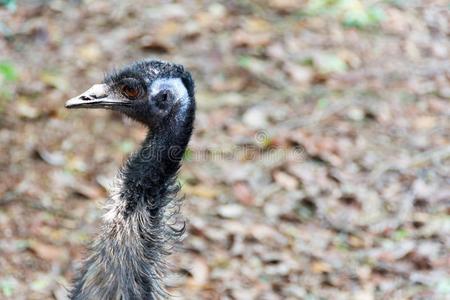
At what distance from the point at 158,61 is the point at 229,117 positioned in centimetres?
322

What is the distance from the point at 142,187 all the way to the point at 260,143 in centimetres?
307

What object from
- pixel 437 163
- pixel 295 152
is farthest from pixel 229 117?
pixel 437 163

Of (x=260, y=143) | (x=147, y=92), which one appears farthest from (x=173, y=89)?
(x=260, y=143)

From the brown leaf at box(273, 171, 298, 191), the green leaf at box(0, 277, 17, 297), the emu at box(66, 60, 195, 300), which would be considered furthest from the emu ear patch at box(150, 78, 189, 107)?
the brown leaf at box(273, 171, 298, 191)

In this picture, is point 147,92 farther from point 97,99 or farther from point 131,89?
point 97,99

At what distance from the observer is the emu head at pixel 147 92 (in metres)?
3.87

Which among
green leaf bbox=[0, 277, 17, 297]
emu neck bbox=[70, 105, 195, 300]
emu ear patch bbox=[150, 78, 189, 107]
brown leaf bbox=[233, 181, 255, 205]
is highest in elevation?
emu ear patch bbox=[150, 78, 189, 107]

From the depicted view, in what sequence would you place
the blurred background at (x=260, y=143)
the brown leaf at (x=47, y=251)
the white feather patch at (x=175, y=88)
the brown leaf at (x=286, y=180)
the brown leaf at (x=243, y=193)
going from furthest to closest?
the brown leaf at (x=286, y=180)
the brown leaf at (x=243, y=193)
the blurred background at (x=260, y=143)
the brown leaf at (x=47, y=251)
the white feather patch at (x=175, y=88)

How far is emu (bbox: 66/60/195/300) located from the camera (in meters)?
3.76

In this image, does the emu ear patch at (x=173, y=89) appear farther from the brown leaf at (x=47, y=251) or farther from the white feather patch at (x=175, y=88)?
the brown leaf at (x=47, y=251)

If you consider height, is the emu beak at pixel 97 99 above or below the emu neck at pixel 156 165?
above

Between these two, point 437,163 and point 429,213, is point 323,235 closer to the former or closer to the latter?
point 429,213

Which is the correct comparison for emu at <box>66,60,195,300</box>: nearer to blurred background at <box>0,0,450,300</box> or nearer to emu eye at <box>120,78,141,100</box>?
emu eye at <box>120,78,141,100</box>

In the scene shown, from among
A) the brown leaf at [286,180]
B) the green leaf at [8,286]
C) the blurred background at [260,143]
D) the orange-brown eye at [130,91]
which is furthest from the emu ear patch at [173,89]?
the brown leaf at [286,180]
